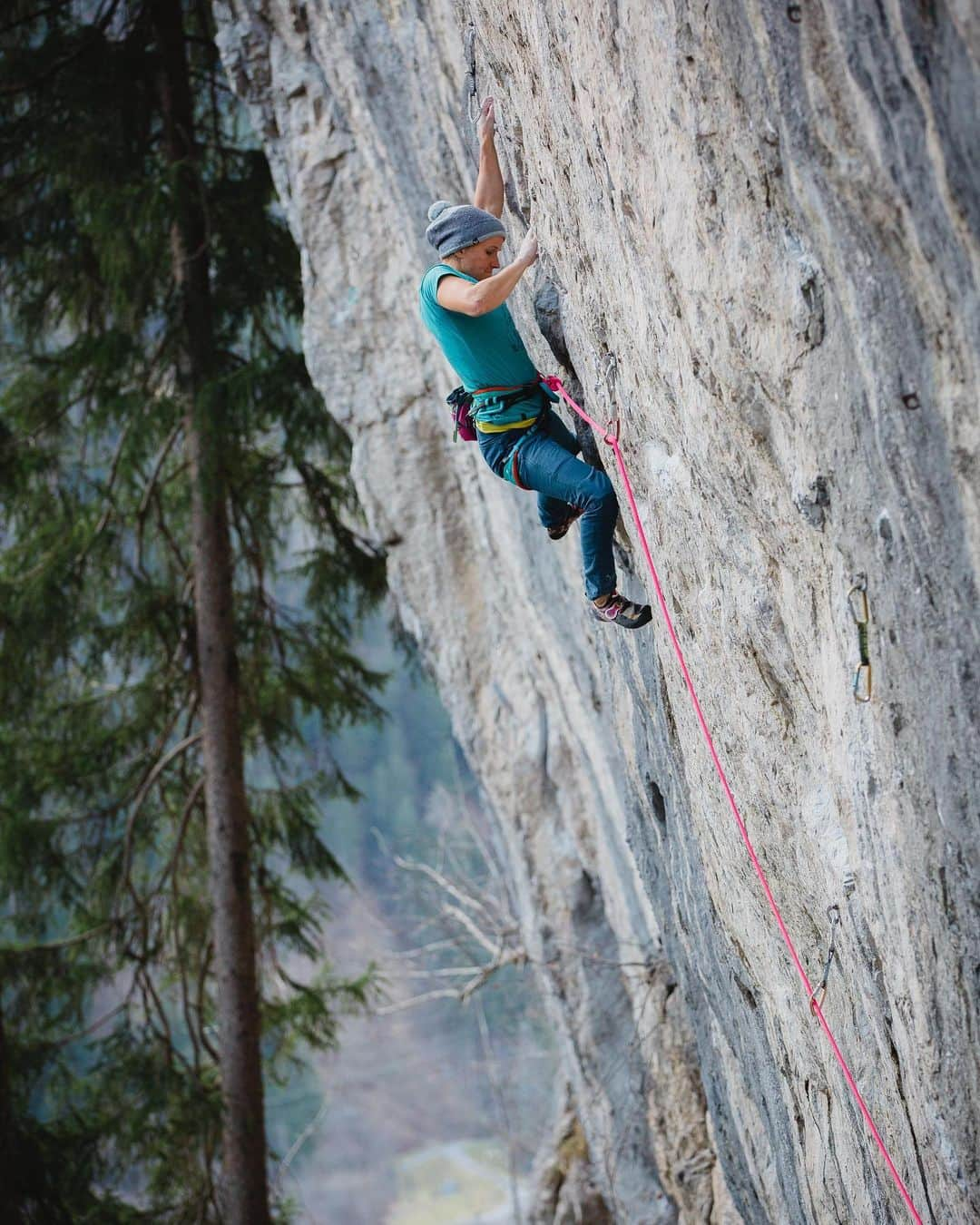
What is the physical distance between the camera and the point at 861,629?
2369mm

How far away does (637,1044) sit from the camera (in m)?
6.07

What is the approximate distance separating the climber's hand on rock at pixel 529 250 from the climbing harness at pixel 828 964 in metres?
1.89

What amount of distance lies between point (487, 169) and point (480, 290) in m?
0.77

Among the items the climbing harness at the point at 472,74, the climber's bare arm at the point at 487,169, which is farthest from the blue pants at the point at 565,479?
the climbing harness at the point at 472,74

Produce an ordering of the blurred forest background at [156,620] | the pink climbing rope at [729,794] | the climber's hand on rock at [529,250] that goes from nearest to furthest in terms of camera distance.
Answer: the pink climbing rope at [729,794]
the climber's hand on rock at [529,250]
the blurred forest background at [156,620]

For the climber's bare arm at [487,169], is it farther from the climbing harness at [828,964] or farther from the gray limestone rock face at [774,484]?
the climbing harness at [828,964]

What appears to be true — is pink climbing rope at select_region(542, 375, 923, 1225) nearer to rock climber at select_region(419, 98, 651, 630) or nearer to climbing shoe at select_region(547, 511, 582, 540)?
rock climber at select_region(419, 98, 651, 630)

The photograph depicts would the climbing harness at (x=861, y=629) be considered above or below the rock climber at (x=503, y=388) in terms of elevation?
below

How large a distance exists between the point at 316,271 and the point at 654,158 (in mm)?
4475

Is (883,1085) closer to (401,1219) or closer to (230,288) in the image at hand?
(230,288)

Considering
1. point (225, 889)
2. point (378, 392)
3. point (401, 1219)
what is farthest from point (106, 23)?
point (401, 1219)

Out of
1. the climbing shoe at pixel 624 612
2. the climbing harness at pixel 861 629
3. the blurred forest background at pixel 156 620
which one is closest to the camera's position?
the climbing harness at pixel 861 629

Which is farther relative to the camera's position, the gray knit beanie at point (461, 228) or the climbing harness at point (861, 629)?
the gray knit beanie at point (461, 228)

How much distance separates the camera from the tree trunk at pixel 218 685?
25.4ft
